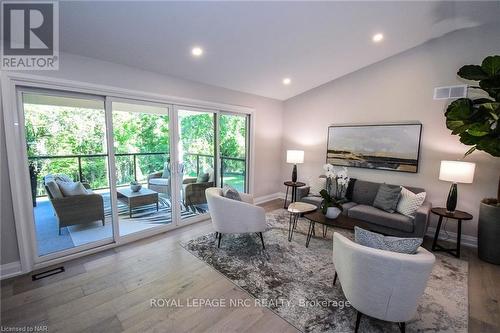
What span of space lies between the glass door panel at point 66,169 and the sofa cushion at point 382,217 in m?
3.83

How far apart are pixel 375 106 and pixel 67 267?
5373 millimetres

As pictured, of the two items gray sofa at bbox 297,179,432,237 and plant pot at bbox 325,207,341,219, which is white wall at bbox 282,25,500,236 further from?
plant pot at bbox 325,207,341,219

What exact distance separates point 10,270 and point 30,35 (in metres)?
2.54

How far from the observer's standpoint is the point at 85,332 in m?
1.79

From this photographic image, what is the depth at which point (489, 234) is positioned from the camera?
A: 287cm

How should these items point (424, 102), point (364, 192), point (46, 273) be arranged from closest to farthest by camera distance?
point (46, 273) < point (424, 102) < point (364, 192)

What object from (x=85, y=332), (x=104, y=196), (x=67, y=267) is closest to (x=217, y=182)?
(x=104, y=196)

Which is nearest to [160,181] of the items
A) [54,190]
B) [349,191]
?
[54,190]

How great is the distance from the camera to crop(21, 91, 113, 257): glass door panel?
2.62m

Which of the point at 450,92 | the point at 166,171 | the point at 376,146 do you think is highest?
the point at 450,92

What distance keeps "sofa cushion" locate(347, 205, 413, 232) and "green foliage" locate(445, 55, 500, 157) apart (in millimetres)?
1276

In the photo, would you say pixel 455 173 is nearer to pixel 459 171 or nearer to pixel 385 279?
pixel 459 171

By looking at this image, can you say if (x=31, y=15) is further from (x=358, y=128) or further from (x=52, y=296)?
(x=358, y=128)

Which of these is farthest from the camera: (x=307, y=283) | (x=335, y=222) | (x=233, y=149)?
(x=233, y=149)
